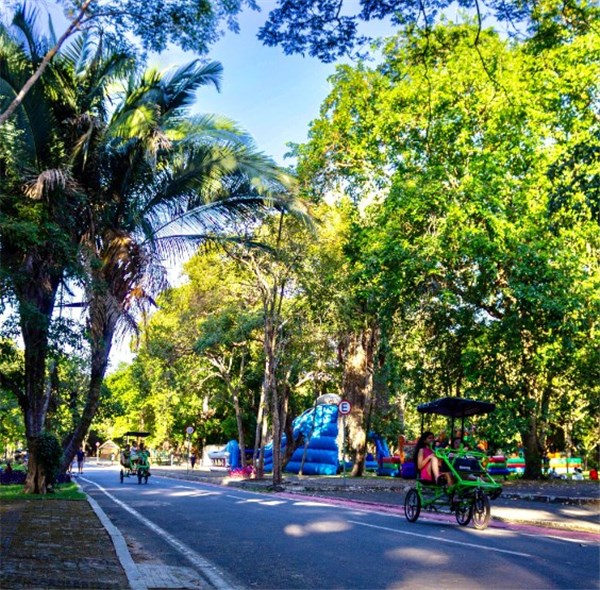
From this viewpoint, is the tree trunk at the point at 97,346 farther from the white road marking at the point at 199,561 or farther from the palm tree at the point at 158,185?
the white road marking at the point at 199,561

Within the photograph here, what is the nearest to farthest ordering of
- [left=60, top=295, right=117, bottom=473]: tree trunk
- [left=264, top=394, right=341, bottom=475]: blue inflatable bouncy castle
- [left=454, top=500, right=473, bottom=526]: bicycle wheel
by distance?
1. [left=454, top=500, right=473, bottom=526]: bicycle wheel
2. [left=60, top=295, right=117, bottom=473]: tree trunk
3. [left=264, top=394, right=341, bottom=475]: blue inflatable bouncy castle

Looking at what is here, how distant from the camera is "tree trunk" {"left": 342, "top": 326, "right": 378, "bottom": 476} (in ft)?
111

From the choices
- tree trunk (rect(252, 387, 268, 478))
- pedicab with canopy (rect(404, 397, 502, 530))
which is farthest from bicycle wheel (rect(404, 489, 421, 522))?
tree trunk (rect(252, 387, 268, 478))

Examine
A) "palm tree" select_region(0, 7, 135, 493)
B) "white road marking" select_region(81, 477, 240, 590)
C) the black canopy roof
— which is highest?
"palm tree" select_region(0, 7, 135, 493)

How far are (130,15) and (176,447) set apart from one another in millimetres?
71629

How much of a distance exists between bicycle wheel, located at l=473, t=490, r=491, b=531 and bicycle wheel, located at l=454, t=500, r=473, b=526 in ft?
0.51

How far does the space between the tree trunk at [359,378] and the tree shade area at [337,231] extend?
0.37 feet

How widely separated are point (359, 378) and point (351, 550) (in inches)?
967

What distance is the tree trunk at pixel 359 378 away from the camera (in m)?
34.0

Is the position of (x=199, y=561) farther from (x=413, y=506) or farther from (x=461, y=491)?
(x=413, y=506)

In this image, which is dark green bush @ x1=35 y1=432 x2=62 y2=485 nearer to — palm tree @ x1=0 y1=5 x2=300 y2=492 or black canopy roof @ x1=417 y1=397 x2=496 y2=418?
palm tree @ x1=0 y1=5 x2=300 y2=492

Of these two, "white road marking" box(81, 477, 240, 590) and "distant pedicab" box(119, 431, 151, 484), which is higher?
"distant pedicab" box(119, 431, 151, 484)

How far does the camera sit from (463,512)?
1317cm

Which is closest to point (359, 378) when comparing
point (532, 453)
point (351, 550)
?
point (532, 453)
